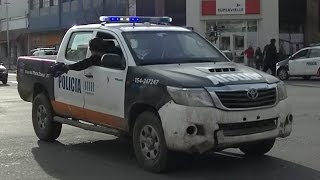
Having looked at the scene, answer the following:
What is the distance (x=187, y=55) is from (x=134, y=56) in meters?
0.78

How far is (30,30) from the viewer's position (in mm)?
58219

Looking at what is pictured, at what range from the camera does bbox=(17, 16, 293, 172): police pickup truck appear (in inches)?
259

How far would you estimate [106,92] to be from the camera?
25.8ft

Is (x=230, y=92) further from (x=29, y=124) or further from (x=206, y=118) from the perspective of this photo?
(x=29, y=124)

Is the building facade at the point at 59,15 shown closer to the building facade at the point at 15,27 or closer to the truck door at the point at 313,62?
the building facade at the point at 15,27

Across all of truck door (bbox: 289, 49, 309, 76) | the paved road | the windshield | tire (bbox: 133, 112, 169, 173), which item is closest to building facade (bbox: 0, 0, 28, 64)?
truck door (bbox: 289, 49, 309, 76)

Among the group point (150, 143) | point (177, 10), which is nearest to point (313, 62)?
point (177, 10)

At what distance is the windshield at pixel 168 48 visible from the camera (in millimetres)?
7656

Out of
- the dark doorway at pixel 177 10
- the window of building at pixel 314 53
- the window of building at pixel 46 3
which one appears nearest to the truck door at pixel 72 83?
the window of building at pixel 314 53

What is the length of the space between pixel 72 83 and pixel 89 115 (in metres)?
0.64

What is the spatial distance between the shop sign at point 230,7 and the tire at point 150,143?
2990 cm

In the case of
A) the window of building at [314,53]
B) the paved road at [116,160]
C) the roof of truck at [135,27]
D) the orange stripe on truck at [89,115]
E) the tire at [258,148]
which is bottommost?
the paved road at [116,160]

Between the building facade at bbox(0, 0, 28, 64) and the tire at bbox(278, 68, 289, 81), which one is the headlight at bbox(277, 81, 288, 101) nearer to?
the tire at bbox(278, 68, 289, 81)

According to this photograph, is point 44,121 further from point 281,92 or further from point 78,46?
point 281,92
